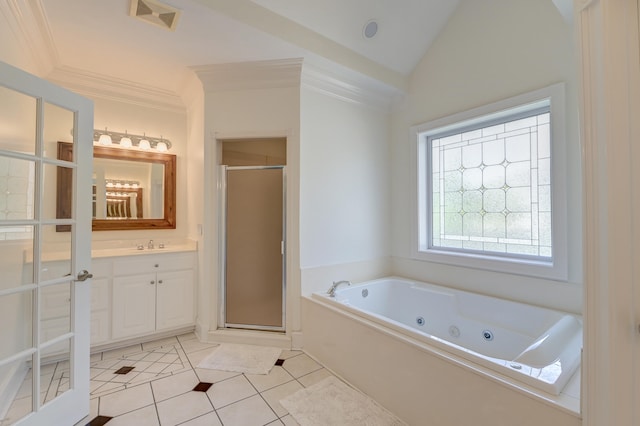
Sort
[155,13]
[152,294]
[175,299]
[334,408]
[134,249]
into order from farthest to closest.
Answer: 1. [134,249]
2. [175,299]
3. [152,294]
4. [155,13]
5. [334,408]

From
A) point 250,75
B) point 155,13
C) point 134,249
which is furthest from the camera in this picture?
point 134,249

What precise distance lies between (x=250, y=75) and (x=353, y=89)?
100 cm

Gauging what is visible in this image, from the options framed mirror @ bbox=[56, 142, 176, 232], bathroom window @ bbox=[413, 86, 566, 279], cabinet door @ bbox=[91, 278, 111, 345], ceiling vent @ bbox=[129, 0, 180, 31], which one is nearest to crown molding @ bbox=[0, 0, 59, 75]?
ceiling vent @ bbox=[129, 0, 180, 31]

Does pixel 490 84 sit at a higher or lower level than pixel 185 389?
higher

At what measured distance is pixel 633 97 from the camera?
98 cm

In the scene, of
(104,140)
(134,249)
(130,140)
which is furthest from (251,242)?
(104,140)

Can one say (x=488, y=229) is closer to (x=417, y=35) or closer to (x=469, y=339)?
(x=469, y=339)

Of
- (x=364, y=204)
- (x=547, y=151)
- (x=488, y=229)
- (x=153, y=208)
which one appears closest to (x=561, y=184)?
(x=547, y=151)

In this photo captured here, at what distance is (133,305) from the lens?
2.54 m

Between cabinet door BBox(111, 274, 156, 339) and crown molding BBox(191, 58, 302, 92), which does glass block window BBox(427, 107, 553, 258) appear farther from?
cabinet door BBox(111, 274, 156, 339)

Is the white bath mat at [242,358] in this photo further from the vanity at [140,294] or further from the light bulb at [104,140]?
the light bulb at [104,140]

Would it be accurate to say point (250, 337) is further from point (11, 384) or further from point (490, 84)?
point (490, 84)

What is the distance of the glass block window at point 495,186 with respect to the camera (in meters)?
2.16

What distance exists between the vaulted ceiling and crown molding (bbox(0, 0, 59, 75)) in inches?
0.6
